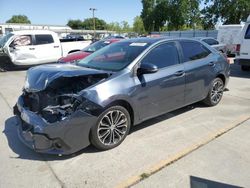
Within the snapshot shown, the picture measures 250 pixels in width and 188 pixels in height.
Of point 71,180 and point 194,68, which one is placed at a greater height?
point 194,68

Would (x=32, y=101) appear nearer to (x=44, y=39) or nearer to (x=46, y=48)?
(x=46, y=48)

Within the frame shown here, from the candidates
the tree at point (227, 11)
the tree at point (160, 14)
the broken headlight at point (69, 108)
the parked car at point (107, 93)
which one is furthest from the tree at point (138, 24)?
the broken headlight at point (69, 108)

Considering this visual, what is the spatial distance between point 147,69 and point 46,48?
976 cm

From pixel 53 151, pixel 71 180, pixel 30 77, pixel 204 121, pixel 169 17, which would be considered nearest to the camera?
pixel 71 180

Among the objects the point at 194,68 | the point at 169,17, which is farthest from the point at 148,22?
the point at 194,68

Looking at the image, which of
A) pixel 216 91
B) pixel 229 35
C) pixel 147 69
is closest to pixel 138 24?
pixel 229 35

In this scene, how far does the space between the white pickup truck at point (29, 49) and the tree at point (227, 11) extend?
38.7 metres

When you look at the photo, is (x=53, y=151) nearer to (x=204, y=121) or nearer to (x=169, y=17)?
(x=204, y=121)

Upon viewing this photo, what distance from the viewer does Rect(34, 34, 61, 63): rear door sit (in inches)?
494

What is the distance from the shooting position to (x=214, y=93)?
598cm

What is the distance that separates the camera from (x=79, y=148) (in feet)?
11.9

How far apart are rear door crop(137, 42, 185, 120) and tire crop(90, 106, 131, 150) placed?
0.37 metres

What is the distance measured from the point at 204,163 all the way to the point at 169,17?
57139 millimetres

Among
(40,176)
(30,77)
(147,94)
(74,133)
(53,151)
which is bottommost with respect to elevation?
(40,176)
